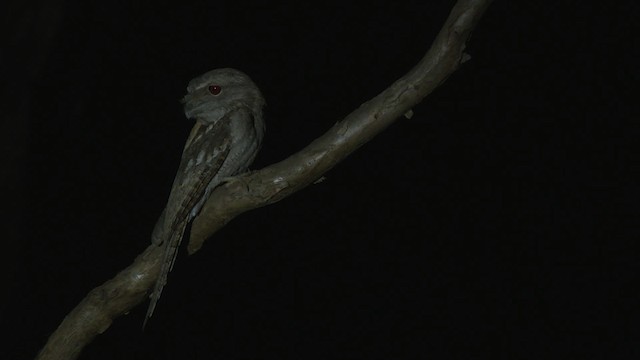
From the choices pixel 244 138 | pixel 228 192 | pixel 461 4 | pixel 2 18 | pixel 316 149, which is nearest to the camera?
pixel 461 4

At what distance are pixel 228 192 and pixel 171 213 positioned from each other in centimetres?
21

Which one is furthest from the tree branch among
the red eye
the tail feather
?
the red eye

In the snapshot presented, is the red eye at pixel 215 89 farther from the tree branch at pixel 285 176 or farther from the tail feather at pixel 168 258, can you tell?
the tail feather at pixel 168 258

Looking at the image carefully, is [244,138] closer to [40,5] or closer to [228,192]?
[228,192]

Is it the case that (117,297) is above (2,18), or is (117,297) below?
below

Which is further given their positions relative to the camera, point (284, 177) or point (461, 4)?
point (284, 177)

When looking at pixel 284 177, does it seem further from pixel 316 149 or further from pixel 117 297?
pixel 117 297

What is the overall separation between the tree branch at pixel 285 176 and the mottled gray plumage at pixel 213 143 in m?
0.07

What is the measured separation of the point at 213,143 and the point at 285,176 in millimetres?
413

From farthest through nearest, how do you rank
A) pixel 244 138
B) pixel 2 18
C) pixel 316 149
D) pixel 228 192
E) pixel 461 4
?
1. pixel 2 18
2. pixel 244 138
3. pixel 228 192
4. pixel 316 149
5. pixel 461 4

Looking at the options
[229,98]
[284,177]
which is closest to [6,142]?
[229,98]

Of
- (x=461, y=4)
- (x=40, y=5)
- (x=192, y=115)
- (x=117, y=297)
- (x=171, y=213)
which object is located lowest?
(x=117, y=297)

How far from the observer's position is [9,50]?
3012 millimetres

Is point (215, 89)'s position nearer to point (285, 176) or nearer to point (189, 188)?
point (189, 188)
